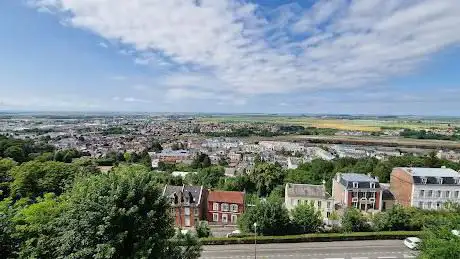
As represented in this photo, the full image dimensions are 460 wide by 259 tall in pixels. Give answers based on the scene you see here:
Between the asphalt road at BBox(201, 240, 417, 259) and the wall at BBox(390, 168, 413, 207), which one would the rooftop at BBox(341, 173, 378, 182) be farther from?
the asphalt road at BBox(201, 240, 417, 259)

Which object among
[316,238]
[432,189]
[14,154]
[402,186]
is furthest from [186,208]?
[14,154]

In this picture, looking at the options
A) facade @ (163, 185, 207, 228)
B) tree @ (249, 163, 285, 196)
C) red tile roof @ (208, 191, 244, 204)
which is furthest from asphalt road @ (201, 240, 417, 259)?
tree @ (249, 163, 285, 196)

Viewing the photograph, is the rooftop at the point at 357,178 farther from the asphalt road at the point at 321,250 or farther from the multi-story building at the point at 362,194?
the asphalt road at the point at 321,250

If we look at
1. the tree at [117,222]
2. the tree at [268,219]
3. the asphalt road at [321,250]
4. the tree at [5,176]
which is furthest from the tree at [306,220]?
the tree at [5,176]

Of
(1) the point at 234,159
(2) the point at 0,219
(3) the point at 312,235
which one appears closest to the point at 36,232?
(2) the point at 0,219

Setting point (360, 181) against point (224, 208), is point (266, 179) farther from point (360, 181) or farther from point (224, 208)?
point (360, 181)

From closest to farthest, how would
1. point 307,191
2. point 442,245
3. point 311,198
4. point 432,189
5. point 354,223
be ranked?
1. point 442,245
2. point 354,223
3. point 311,198
4. point 307,191
5. point 432,189
